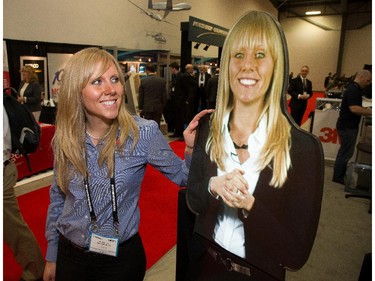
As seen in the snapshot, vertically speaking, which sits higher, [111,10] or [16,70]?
[111,10]

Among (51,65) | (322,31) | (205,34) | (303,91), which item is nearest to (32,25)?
(51,65)

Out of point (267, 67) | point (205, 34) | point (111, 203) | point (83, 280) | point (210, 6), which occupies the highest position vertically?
point (210, 6)

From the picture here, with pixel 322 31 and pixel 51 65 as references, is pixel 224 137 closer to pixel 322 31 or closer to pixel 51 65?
pixel 51 65

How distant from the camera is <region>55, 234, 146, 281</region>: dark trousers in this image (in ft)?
4.02

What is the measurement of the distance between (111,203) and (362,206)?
3284 millimetres

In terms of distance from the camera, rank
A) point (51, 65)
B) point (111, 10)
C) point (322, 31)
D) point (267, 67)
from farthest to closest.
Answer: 1. point (322, 31)
2. point (111, 10)
3. point (51, 65)
4. point (267, 67)

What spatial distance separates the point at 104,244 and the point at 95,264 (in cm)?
10

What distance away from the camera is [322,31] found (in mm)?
15711

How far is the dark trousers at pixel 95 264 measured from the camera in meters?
1.23

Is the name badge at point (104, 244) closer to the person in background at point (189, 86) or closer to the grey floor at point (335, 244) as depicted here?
the grey floor at point (335, 244)

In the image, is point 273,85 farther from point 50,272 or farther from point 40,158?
point 40,158

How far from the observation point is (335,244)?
8.97 feet

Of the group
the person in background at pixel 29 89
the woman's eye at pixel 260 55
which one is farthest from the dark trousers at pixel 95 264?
the person in background at pixel 29 89

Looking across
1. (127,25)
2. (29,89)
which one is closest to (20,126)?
(29,89)
